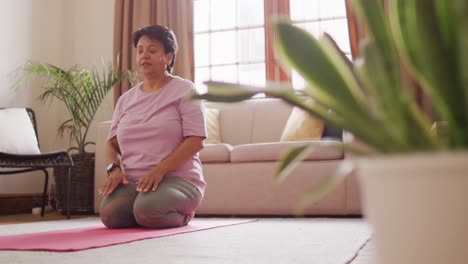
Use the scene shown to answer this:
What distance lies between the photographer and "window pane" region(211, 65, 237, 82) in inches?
189

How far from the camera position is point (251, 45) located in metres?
4.72

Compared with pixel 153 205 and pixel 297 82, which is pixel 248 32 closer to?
pixel 297 82

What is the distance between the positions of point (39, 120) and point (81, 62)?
619 millimetres

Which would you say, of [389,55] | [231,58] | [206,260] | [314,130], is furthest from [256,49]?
[389,55]

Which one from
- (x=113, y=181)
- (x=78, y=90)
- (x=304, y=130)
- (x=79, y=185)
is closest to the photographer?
(x=113, y=181)

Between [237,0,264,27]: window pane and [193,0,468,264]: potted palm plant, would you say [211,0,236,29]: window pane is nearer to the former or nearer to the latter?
[237,0,264,27]: window pane

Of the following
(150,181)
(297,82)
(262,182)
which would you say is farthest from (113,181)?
(297,82)

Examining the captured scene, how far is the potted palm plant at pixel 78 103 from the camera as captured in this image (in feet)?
12.7

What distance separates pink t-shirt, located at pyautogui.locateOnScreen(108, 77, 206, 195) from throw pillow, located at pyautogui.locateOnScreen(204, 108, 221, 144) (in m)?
1.61

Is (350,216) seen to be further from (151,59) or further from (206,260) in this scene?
(206,260)

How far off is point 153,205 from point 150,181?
93 millimetres

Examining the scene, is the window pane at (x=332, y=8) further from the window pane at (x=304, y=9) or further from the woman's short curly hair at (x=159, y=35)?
the woman's short curly hair at (x=159, y=35)

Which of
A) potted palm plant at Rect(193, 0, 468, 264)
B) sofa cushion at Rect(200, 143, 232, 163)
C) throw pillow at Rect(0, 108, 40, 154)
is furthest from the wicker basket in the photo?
potted palm plant at Rect(193, 0, 468, 264)

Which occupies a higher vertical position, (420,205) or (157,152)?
(420,205)
